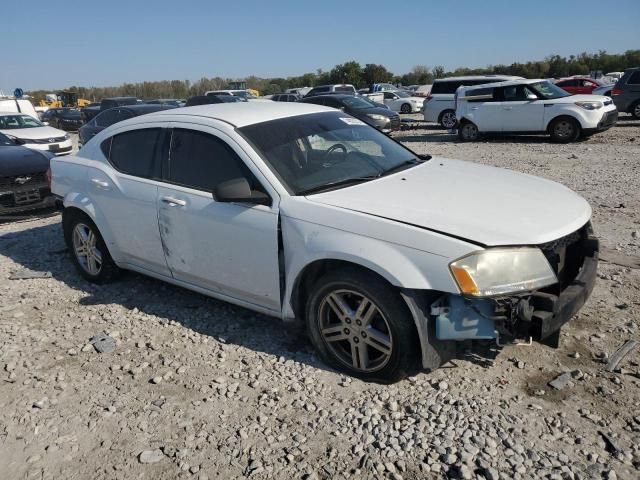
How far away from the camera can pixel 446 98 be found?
62.7ft

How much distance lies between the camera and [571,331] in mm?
3803

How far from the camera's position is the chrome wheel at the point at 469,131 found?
15979 millimetres

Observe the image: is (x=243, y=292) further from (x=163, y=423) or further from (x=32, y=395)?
(x=32, y=395)

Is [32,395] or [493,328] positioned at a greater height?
[493,328]

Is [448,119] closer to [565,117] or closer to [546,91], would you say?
[546,91]

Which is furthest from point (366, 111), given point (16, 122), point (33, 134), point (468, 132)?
point (16, 122)

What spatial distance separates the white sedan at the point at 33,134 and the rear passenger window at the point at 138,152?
11.3 metres

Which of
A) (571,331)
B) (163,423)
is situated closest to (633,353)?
(571,331)

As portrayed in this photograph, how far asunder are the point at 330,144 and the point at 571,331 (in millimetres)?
2207

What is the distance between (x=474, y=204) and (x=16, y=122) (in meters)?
17.4

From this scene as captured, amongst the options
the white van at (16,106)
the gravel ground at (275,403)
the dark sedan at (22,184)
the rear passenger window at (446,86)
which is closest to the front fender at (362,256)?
the gravel ground at (275,403)

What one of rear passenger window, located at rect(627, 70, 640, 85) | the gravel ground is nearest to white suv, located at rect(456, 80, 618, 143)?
rear passenger window, located at rect(627, 70, 640, 85)

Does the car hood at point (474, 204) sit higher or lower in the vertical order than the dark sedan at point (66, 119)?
higher

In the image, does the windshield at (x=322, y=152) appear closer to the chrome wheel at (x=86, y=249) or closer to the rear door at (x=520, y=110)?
the chrome wheel at (x=86, y=249)
